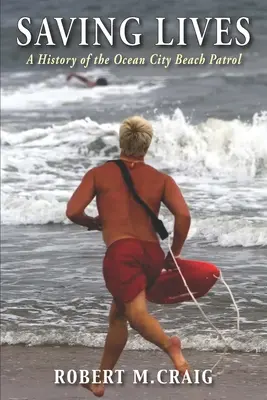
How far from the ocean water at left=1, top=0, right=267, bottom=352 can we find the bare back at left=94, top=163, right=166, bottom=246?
1.98 m

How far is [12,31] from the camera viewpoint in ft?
23.0

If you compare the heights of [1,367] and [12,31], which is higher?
[12,31]

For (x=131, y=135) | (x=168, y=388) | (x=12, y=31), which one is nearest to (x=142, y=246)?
(x=131, y=135)

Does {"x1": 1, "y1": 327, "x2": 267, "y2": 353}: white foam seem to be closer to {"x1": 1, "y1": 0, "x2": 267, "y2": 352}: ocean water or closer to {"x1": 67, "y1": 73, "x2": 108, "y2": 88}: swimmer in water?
{"x1": 1, "y1": 0, "x2": 267, "y2": 352}: ocean water

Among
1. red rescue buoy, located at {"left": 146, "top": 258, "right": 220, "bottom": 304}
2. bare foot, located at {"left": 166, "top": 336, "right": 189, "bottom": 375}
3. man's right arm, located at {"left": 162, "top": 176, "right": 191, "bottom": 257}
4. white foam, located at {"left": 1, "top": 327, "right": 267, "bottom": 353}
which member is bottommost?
white foam, located at {"left": 1, "top": 327, "right": 267, "bottom": 353}

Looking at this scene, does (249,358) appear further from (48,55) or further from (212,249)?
(48,55)

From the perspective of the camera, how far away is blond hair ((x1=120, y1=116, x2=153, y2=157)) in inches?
145

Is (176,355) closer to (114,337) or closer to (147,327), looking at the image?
(147,327)

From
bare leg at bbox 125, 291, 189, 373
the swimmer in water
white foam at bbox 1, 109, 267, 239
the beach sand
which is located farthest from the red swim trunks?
the swimmer in water

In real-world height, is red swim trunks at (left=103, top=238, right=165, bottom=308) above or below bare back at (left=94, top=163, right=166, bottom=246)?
below

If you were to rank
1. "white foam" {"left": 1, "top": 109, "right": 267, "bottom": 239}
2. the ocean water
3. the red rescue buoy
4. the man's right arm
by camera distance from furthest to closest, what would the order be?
1. "white foam" {"left": 1, "top": 109, "right": 267, "bottom": 239}
2. the ocean water
3. the red rescue buoy
4. the man's right arm

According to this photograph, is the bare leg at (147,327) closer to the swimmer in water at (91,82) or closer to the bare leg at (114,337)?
the bare leg at (114,337)

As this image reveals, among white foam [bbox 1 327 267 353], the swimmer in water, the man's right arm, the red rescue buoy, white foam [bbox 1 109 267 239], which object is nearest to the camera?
the man's right arm

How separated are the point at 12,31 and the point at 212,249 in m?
1.96
